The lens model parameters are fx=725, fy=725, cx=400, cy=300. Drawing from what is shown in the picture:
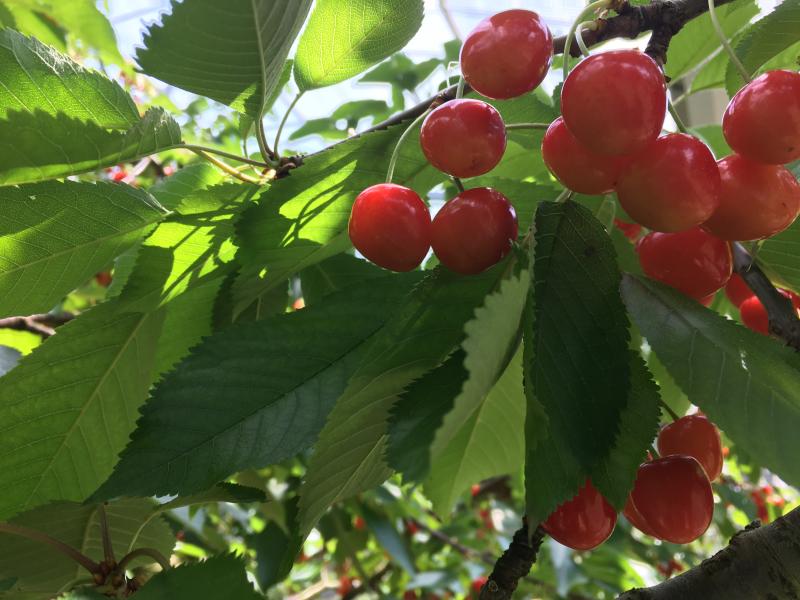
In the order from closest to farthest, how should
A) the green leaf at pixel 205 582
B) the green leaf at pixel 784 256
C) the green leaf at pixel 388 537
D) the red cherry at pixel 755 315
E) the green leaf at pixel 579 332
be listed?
the green leaf at pixel 579 332
the green leaf at pixel 205 582
the green leaf at pixel 784 256
the red cherry at pixel 755 315
the green leaf at pixel 388 537

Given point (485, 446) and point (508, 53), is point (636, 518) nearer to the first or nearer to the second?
point (485, 446)

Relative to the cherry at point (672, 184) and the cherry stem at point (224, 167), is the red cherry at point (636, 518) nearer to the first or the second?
the cherry at point (672, 184)

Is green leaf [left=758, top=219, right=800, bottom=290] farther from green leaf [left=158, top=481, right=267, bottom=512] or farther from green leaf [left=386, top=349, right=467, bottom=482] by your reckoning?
green leaf [left=158, top=481, right=267, bottom=512]

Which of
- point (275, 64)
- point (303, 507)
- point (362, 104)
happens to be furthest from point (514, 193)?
point (362, 104)

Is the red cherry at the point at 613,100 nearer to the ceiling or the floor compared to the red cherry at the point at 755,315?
nearer to the ceiling

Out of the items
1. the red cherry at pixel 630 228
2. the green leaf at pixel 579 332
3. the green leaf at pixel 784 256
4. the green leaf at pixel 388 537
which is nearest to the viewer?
the green leaf at pixel 579 332

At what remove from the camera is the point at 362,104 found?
1.95 metres

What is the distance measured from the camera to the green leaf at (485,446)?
0.87 m

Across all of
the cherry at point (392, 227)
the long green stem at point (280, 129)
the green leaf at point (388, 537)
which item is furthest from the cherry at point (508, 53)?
the green leaf at point (388, 537)

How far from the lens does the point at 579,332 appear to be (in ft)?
1.74

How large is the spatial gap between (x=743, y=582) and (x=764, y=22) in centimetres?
52

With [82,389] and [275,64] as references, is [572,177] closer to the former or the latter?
[275,64]

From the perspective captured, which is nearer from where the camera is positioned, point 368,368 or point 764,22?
point 368,368

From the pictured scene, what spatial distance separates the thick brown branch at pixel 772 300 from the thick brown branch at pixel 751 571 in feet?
0.51
